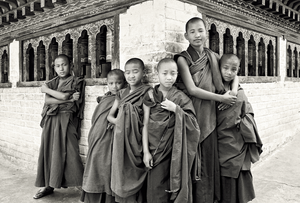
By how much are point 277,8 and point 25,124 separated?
523 cm

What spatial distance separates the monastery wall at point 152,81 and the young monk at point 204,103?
319mm

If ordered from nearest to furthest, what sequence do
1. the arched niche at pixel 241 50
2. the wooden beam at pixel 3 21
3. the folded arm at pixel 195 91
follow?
the folded arm at pixel 195 91
the arched niche at pixel 241 50
the wooden beam at pixel 3 21

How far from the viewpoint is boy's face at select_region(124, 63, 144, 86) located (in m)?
2.93

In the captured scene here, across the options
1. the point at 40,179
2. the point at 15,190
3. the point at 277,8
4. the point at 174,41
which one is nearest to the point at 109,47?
the point at 174,41

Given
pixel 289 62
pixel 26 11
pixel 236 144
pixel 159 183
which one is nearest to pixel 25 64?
pixel 26 11

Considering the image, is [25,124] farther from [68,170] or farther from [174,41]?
[174,41]

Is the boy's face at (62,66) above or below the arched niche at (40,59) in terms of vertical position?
below

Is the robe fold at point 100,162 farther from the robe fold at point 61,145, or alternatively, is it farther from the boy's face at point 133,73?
the robe fold at point 61,145

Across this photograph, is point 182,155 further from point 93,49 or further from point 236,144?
point 93,49

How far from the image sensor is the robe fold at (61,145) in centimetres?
366

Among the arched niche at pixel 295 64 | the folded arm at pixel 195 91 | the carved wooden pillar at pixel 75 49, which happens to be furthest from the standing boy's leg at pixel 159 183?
the arched niche at pixel 295 64

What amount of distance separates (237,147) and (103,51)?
7.95 ft

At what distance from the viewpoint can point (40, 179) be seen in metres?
3.77

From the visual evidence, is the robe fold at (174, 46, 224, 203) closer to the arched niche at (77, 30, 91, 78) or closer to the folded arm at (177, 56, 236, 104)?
the folded arm at (177, 56, 236, 104)
